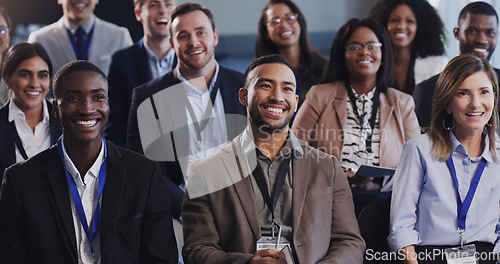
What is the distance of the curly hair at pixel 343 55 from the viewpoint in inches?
144

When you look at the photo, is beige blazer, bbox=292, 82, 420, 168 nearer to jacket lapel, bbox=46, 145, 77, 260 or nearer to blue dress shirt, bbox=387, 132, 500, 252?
blue dress shirt, bbox=387, 132, 500, 252

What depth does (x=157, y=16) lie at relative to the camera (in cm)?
410

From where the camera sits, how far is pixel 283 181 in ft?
8.48

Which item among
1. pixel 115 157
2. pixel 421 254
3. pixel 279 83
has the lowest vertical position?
pixel 421 254

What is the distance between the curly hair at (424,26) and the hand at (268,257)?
2.30 meters

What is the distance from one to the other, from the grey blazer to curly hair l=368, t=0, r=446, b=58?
185 centimetres

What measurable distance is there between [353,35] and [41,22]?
2.85 meters

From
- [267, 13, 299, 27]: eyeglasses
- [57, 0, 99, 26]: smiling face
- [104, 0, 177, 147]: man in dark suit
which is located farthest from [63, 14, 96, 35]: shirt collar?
[267, 13, 299, 27]: eyeglasses

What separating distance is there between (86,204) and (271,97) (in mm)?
875

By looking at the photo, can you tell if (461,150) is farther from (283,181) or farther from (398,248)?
(283,181)

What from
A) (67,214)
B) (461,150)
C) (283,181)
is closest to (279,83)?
(283,181)

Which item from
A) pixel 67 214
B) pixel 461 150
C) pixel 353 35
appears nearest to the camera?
pixel 67 214

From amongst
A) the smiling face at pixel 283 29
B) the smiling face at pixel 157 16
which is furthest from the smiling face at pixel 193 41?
the smiling face at pixel 283 29

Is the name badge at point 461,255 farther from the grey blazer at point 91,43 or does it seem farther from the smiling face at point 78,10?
the smiling face at point 78,10
